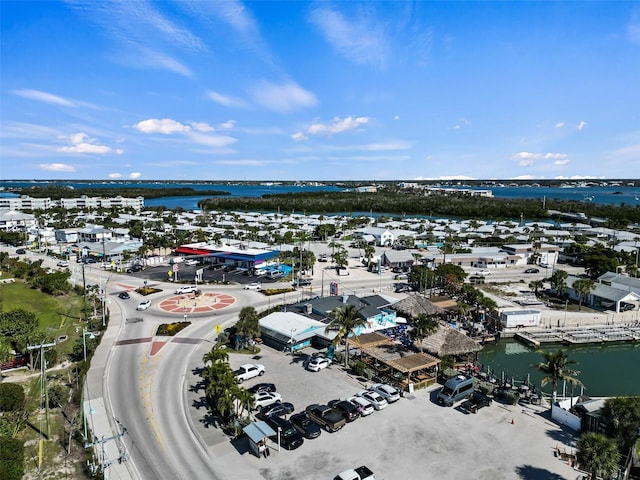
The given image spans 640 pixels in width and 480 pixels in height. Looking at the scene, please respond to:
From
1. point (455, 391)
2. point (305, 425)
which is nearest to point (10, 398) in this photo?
point (305, 425)

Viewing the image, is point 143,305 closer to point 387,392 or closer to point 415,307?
point 415,307

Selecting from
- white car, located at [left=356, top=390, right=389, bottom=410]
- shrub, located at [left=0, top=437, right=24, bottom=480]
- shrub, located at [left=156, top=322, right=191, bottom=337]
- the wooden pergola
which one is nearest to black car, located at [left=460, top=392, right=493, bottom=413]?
the wooden pergola

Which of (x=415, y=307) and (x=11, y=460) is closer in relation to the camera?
(x=11, y=460)

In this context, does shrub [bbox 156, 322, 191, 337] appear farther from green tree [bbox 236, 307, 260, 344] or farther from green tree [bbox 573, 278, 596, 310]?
green tree [bbox 573, 278, 596, 310]

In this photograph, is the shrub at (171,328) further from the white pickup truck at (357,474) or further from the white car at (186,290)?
the white pickup truck at (357,474)

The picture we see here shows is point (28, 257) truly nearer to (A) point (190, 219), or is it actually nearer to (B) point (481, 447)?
(A) point (190, 219)
